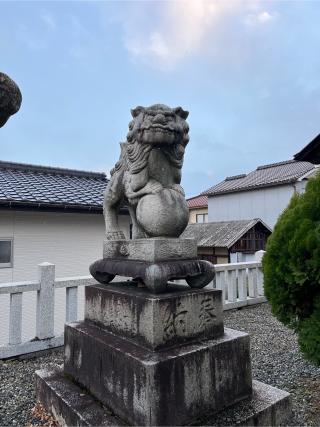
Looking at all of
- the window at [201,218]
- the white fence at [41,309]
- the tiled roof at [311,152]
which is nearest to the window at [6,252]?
the white fence at [41,309]

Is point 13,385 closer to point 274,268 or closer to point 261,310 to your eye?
point 274,268

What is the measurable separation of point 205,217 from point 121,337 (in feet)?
90.0

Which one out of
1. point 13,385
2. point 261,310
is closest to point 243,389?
point 13,385

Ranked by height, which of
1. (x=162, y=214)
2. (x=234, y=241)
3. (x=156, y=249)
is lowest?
(x=234, y=241)

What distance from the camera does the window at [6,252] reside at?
6.98 m

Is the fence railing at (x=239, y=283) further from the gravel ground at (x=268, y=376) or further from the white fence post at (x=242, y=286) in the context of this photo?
the gravel ground at (x=268, y=376)

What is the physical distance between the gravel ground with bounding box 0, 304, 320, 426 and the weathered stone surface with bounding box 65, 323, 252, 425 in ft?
2.24

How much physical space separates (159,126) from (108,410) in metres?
2.35

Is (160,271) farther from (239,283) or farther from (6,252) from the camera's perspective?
(6,252)

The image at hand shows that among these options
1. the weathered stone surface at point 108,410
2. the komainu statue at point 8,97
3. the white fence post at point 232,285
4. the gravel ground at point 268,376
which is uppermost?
the komainu statue at point 8,97

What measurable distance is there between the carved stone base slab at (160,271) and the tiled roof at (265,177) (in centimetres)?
1817

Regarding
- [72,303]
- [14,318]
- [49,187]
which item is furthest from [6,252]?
[14,318]

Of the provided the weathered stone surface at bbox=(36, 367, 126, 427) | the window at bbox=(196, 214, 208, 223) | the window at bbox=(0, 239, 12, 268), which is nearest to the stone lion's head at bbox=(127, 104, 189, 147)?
the weathered stone surface at bbox=(36, 367, 126, 427)

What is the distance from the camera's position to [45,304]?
4680 millimetres
